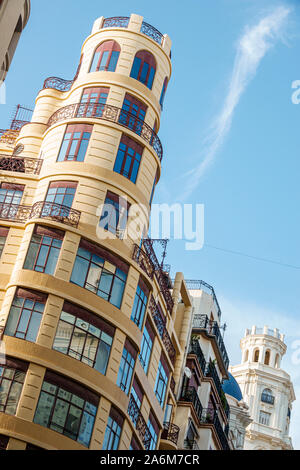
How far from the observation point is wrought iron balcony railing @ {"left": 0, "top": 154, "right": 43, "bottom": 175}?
1486 inches

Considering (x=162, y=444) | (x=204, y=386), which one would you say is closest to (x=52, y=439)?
(x=162, y=444)

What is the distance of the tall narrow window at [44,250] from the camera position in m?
32.6

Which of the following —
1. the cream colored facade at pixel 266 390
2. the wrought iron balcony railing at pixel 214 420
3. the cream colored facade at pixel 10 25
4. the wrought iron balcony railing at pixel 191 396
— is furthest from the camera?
the cream colored facade at pixel 266 390

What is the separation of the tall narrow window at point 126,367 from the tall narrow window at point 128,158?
7.56m

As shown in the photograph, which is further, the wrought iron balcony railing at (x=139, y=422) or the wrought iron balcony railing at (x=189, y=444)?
the wrought iron balcony railing at (x=189, y=444)

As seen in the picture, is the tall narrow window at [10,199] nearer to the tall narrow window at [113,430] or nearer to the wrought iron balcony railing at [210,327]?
the tall narrow window at [113,430]

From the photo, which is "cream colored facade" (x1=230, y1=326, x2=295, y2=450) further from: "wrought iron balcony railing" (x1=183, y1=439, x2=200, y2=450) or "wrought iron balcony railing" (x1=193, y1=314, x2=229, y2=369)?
"wrought iron balcony railing" (x1=183, y1=439, x2=200, y2=450)

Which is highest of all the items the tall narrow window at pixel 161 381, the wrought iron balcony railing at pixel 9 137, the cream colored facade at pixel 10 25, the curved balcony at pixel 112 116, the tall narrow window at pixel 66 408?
the wrought iron balcony railing at pixel 9 137

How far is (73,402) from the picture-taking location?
99.3 ft

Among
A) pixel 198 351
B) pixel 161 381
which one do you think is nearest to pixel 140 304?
pixel 161 381

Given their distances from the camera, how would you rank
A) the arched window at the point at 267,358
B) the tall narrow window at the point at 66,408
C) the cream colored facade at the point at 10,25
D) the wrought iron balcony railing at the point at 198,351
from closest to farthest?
the cream colored facade at the point at 10,25 → the tall narrow window at the point at 66,408 → the wrought iron balcony railing at the point at 198,351 → the arched window at the point at 267,358

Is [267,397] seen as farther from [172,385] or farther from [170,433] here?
[170,433]

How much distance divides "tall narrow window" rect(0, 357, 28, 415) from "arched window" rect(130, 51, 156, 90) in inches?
622

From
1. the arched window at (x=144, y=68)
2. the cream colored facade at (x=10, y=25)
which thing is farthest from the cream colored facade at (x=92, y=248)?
the cream colored facade at (x=10, y=25)
